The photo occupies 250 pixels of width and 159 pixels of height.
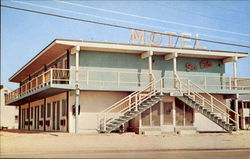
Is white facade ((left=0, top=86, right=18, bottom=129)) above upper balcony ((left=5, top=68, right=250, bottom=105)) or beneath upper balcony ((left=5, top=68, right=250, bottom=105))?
beneath

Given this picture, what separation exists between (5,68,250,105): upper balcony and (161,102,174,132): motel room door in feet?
6.67

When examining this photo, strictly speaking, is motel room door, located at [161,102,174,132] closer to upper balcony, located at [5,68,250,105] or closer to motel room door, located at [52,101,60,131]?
upper balcony, located at [5,68,250,105]

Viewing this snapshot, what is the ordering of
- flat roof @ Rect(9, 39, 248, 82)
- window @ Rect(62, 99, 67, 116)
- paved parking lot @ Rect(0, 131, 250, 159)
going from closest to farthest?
paved parking lot @ Rect(0, 131, 250, 159), flat roof @ Rect(9, 39, 248, 82), window @ Rect(62, 99, 67, 116)

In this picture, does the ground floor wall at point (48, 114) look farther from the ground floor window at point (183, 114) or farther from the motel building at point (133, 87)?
the ground floor window at point (183, 114)

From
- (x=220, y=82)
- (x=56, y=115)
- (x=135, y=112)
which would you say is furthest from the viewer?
(x=220, y=82)

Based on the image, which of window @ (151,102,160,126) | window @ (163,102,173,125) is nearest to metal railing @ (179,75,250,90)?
Result: window @ (163,102,173,125)

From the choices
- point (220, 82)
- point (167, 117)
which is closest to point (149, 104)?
point (167, 117)

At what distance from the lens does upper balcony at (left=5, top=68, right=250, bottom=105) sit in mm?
24703

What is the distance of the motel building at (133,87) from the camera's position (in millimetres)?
24875

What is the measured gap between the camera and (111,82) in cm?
2683

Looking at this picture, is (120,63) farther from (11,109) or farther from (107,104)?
(11,109)

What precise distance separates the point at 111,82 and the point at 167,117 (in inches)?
188

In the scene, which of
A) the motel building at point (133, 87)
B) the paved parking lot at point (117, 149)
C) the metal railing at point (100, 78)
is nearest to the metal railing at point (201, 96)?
the motel building at point (133, 87)

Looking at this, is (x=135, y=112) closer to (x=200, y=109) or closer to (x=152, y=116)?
(x=152, y=116)
